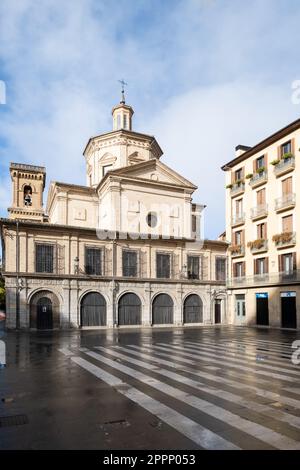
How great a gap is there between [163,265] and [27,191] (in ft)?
100

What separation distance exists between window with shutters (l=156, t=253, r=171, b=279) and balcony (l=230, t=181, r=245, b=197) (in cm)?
936

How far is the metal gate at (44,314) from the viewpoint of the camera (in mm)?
29297

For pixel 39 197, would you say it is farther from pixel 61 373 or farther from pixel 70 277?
pixel 61 373

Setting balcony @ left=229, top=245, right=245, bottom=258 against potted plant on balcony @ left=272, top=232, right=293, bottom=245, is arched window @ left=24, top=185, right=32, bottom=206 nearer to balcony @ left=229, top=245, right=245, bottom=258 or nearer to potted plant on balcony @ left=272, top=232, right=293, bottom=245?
balcony @ left=229, top=245, right=245, bottom=258

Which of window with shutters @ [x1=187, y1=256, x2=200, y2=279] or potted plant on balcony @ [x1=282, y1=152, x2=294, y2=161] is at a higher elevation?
potted plant on balcony @ [x1=282, y1=152, x2=294, y2=161]

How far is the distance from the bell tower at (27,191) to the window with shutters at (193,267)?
27241 millimetres

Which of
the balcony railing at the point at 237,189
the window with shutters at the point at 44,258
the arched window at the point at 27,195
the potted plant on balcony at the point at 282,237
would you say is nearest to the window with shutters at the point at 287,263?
the potted plant on balcony at the point at 282,237

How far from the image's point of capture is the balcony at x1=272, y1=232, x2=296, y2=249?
29.7 m

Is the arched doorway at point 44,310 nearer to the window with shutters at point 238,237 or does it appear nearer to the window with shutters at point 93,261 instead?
the window with shutters at point 93,261

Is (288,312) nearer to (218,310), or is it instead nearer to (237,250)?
(237,250)

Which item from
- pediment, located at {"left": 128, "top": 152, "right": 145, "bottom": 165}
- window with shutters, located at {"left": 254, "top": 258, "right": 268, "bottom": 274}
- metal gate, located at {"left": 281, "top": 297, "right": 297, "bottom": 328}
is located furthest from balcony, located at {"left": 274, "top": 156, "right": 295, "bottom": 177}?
pediment, located at {"left": 128, "top": 152, "right": 145, "bottom": 165}

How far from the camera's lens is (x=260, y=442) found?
589cm

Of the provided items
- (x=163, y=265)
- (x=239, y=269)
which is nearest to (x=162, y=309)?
(x=163, y=265)
